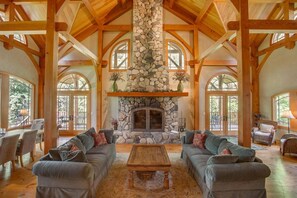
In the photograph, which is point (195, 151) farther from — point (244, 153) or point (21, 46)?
point (21, 46)

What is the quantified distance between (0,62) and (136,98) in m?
4.91

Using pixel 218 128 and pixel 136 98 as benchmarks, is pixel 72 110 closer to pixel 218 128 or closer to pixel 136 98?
pixel 136 98

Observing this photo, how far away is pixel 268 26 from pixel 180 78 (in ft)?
14.6

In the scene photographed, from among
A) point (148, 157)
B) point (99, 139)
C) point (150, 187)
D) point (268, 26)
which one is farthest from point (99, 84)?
point (268, 26)

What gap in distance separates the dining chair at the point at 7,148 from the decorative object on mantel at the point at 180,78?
6.01m

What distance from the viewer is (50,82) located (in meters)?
4.23

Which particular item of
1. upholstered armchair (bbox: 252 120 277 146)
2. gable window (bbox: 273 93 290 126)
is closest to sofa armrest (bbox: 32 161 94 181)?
upholstered armchair (bbox: 252 120 277 146)

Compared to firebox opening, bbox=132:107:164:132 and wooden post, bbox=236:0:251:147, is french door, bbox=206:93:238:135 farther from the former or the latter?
wooden post, bbox=236:0:251:147

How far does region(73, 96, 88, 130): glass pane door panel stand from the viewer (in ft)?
31.1

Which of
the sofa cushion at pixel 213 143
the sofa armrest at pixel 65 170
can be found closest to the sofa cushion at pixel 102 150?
the sofa armrest at pixel 65 170

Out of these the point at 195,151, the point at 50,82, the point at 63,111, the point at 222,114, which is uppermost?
the point at 50,82

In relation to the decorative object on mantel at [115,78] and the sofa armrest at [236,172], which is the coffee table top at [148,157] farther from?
the decorative object on mantel at [115,78]

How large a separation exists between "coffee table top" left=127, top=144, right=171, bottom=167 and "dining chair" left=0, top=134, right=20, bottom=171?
8.99 feet

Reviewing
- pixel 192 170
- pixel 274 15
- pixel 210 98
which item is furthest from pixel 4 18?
pixel 274 15
